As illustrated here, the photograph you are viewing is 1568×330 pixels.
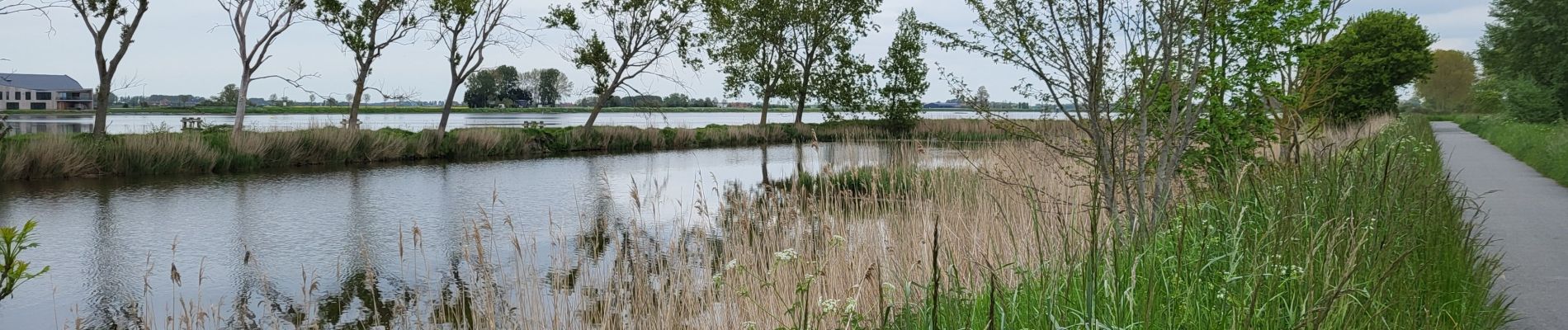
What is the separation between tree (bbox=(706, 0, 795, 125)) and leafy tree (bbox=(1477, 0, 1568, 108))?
20.7 meters

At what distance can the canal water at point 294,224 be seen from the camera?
5781 mm

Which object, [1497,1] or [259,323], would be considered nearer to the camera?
[259,323]

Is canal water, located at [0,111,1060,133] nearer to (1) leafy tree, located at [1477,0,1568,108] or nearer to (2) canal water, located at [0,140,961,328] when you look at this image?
(2) canal water, located at [0,140,961,328]

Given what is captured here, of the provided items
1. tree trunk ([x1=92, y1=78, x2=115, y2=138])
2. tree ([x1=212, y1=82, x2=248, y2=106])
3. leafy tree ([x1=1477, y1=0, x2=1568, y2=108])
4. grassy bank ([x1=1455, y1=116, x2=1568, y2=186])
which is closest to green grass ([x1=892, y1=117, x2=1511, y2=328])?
grassy bank ([x1=1455, y1=116, x2=1568, y2=186])

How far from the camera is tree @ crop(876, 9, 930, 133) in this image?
1331 inches

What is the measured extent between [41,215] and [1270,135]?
1121 centimetres

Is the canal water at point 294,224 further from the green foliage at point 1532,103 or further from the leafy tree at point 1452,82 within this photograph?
the leafy tree at point 1452,82

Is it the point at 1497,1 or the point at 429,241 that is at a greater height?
the point at 1497,1

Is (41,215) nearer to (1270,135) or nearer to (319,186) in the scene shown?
(319,186)

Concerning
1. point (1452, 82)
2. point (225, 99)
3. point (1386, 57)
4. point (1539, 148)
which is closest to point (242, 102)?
point (1539, 148)

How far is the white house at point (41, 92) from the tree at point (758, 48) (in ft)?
190

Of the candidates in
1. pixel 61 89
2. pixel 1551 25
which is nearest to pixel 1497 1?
pixel 1551 25

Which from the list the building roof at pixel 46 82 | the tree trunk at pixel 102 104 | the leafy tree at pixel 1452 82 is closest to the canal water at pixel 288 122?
the tree trunk at pixel 102 104

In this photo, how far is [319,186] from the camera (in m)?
12.9
